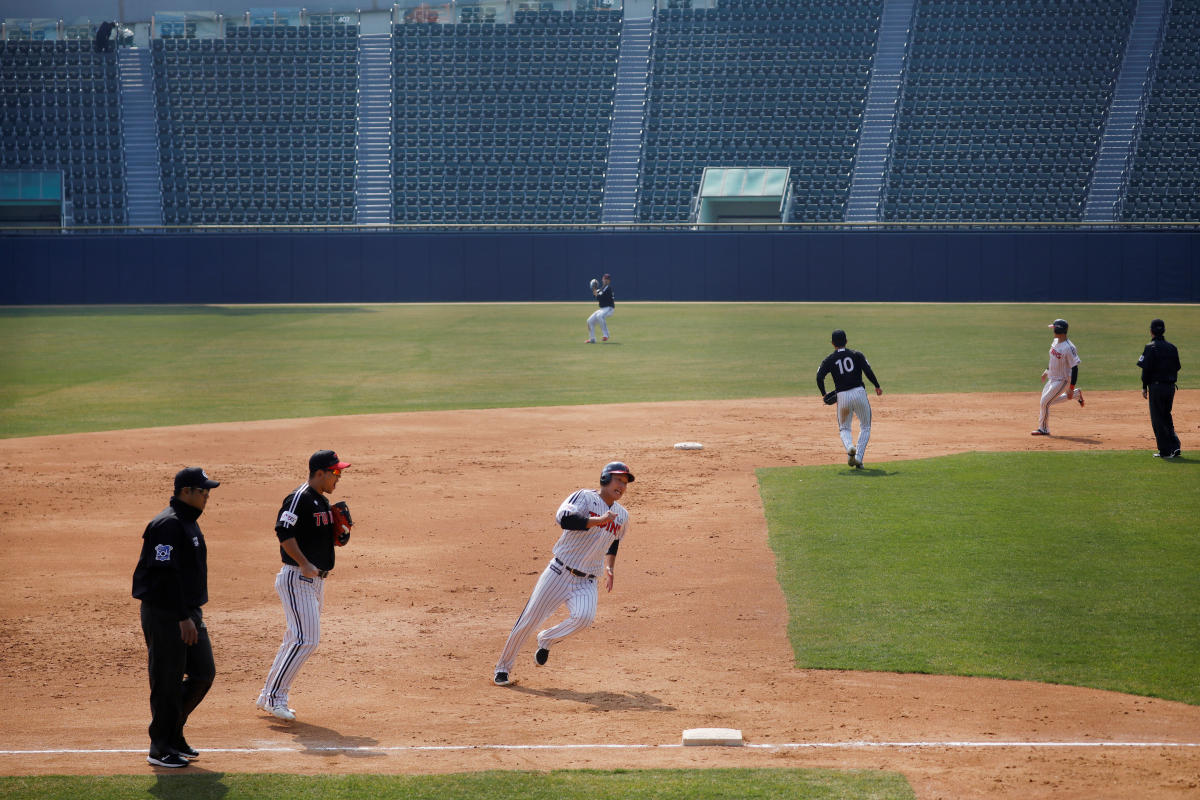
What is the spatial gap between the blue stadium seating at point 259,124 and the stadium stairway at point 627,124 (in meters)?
11.1

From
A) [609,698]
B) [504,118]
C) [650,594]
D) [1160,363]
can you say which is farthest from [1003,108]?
[609,698]

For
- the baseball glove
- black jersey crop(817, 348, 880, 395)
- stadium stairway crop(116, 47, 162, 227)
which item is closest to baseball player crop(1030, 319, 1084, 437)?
black jersey crop(817, 348, 880, 395)

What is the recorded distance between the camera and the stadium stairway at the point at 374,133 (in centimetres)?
4934

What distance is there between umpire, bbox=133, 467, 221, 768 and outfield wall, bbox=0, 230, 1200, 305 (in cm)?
3748

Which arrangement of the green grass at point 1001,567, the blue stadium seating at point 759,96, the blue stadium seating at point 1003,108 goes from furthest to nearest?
the blue stadium seating at point 759,96
the blue stadium seating at point 1003,108
the green grass at point 1001,567

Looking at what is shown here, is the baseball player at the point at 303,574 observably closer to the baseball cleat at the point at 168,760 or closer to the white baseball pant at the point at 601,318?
the baseball cleat at the point at 168,760

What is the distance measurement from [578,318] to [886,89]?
20140mm

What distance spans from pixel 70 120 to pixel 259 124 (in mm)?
8171

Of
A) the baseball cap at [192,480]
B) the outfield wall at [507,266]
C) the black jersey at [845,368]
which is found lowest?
the outfield wall at [507,266]

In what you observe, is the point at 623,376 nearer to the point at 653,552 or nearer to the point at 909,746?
the point at 653,552

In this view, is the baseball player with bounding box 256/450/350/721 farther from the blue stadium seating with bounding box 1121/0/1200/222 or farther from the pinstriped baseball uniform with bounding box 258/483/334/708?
the blue stadium seating with bounding box 1121/0/1200/222

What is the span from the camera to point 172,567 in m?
7.16

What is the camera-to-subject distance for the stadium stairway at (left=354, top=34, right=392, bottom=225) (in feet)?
162

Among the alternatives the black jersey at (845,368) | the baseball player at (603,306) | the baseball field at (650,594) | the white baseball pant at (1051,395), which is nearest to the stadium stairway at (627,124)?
the baseball player at (603,306)
